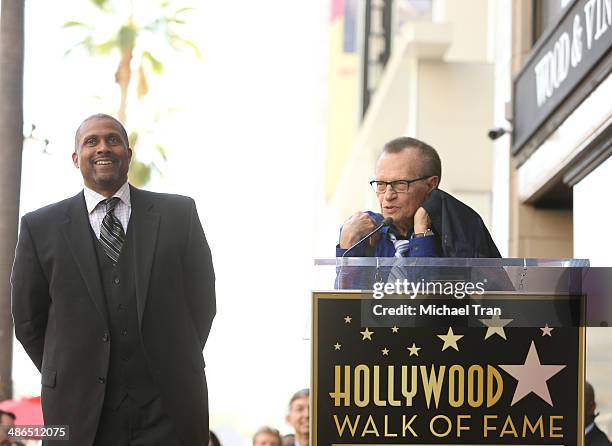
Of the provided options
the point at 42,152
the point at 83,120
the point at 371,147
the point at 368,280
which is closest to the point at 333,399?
the point at 368,280

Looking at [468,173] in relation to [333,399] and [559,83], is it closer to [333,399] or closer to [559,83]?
[559,83]

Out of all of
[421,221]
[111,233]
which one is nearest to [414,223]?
[421,221]

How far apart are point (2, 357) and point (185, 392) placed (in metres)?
1.38

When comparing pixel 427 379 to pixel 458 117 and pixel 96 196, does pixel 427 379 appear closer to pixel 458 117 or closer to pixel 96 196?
pixel 96 196

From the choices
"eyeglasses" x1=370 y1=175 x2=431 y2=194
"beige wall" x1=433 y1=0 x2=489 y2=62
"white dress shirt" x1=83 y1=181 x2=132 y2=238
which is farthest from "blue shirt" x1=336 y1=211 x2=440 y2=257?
"beige wall" x1=433 y1=0 x2=489 y2=62

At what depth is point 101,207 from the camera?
4.75 meters

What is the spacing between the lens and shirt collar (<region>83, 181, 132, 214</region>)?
4.73m

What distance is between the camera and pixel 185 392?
4609 millimetres

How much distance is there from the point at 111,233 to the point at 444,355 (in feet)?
4.00

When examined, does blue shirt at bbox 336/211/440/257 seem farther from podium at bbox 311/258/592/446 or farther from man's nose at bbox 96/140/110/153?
man's nose at bbox 96/140/110/153

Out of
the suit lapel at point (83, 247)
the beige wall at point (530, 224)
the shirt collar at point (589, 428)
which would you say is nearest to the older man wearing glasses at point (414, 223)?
the shirt collar at point (589, 428)

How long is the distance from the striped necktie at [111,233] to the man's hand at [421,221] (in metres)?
1.02

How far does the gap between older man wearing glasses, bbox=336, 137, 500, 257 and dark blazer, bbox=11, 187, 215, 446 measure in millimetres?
554

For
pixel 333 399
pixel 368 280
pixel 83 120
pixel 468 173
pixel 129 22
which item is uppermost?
pixel 129 22
